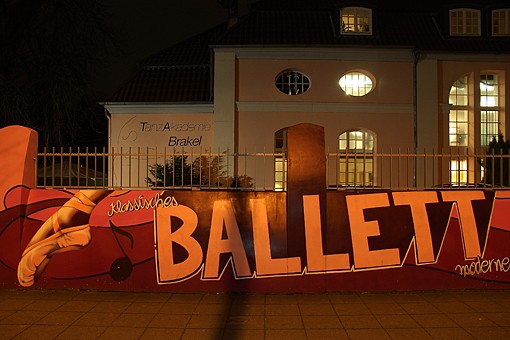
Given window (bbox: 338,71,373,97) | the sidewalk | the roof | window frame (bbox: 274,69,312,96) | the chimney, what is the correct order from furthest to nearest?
the chimney → window (bbox: 338,71,373,97) → window frame (bbox: 274,69,312,96) → the roof → the sidewalk

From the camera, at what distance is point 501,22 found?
2000 cm

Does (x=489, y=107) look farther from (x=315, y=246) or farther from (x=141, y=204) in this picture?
(x=141, y=204)

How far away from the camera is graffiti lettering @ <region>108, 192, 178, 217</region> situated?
8.16 m

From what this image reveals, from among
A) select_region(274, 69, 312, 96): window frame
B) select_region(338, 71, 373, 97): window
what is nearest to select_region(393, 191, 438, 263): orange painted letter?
select_region(274, 69, 312, 96): window frame

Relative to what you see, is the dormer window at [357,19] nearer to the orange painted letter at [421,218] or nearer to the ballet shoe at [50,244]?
the orange painted letter at [421,218]

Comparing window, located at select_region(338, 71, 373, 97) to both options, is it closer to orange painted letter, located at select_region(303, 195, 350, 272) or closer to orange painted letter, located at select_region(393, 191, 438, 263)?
orange painted letter, located at select_region(393, 191, 438, 263)

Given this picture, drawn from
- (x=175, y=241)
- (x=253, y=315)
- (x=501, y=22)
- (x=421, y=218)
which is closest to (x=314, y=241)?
(x=253, y=315)

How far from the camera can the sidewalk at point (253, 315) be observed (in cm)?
626

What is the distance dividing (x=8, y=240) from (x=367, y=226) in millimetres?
5856

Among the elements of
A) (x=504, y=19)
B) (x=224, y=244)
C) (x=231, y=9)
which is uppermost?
(x=231, y=9)

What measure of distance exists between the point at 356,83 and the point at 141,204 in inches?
542

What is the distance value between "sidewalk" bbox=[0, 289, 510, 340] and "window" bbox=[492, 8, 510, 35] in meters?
15.0

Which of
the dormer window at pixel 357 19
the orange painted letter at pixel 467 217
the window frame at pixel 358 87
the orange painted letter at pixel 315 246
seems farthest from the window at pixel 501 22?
the orange painted letter at pixel 315 246

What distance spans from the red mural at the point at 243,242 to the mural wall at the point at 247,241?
16mm
